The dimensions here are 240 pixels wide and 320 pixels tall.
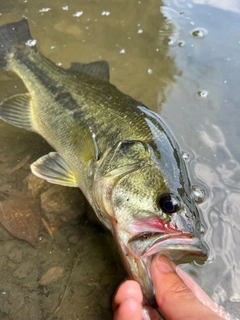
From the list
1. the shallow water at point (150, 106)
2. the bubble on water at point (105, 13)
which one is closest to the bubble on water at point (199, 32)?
the shallow water at point (150, 106)

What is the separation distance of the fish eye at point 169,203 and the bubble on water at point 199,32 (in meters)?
2.60

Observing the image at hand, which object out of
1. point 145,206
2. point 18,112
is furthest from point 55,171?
point 145,206

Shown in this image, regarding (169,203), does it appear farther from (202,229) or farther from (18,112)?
(18,112)

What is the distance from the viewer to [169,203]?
6.02ft

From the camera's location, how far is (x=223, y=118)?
310cm

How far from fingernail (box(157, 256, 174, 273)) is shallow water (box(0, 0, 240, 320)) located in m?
0.47

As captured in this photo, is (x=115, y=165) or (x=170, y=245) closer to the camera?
(x=170, y=245)

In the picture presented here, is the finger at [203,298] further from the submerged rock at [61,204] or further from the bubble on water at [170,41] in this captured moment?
the bubble on water at [170,41]

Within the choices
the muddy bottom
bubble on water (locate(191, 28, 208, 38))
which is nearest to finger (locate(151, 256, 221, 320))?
the muddy bottom

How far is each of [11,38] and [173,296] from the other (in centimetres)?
264

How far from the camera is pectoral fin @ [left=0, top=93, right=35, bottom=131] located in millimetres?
2900

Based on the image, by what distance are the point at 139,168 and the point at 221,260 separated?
81 centimetres

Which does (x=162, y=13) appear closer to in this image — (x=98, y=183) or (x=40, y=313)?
(x=98, y=183)

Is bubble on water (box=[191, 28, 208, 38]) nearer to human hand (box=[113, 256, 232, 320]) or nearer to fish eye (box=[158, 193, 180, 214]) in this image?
fish eye (box=[158, 193, 180, 214])
